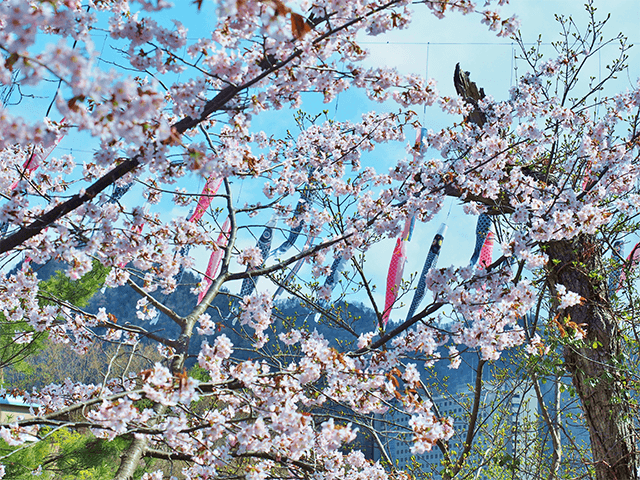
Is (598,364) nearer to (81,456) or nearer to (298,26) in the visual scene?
(298,26)

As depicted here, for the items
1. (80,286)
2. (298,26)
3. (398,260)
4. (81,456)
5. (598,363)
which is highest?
(398,260)

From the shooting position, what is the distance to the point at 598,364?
379cm

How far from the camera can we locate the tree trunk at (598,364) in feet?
11.6

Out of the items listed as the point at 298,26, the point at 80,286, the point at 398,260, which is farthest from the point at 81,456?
the point at 298,26

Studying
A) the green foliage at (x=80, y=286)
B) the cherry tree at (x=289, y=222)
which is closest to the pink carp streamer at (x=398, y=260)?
the cherry tree at (x=289, y=222)

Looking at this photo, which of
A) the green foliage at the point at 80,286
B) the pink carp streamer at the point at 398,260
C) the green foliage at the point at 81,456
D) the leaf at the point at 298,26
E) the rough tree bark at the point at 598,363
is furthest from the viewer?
the green foliage at the point at 80,286

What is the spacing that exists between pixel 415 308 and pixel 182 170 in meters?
6.87

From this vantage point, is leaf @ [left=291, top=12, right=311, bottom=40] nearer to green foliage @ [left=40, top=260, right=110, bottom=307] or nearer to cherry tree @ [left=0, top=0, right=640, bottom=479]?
cherry tree @ [left=0, top=0, right=640, bottom=479]

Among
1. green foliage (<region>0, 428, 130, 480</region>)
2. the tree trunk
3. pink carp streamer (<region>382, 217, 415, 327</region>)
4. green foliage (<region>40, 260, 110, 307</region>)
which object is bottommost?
green foliage (<region>0, 428, 130, 480</region>)

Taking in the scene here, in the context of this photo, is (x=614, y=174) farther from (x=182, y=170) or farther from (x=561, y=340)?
(x=182, y=170)

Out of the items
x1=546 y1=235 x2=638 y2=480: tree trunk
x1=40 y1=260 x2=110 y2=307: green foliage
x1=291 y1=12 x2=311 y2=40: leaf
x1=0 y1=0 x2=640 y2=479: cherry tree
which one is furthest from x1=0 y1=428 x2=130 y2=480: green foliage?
x1=291 y1=12 x2=311 y2=40: leaf

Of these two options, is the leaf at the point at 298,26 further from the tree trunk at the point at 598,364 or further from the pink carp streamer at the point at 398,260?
the pink carp streamer at the point at 398,260

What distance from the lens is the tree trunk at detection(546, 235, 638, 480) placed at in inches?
140

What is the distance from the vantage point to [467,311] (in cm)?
254
